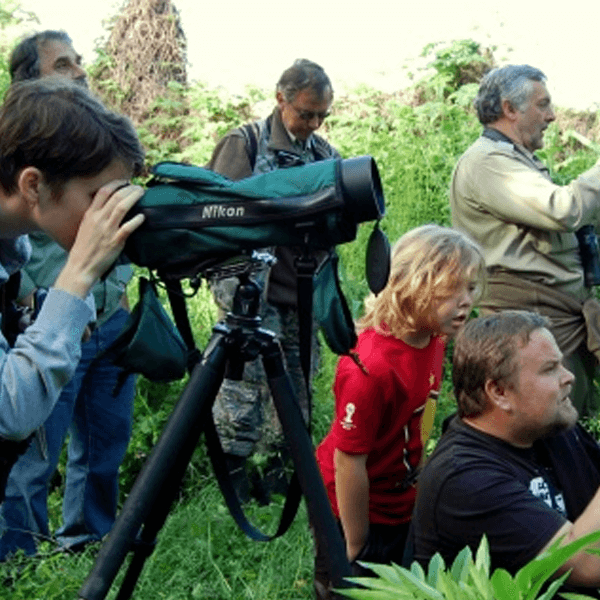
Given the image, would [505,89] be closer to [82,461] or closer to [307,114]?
[307,114]

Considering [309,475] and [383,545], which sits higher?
[309,475]

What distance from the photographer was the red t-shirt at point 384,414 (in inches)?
123

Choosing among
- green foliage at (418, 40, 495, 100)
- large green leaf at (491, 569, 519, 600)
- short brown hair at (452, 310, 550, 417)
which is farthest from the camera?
green foliage at (418, 40, 495, 100)

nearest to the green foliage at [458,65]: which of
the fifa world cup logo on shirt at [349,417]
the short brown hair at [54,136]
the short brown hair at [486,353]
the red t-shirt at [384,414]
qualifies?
the red t-shirt at [384,414]

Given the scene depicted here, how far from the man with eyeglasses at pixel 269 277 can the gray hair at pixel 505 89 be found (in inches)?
25.9

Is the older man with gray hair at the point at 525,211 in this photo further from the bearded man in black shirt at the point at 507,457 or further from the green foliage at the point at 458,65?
the green foliage at the point at 458,65

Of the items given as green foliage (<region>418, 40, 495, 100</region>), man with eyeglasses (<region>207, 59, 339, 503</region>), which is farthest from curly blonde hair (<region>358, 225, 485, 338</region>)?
green foliage (<region>418, 40, 495, 100</region>)

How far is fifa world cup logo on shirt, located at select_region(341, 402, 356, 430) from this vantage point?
3.12 metres

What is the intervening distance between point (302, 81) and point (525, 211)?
3.34 feet

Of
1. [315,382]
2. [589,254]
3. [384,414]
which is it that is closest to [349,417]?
[384,414]

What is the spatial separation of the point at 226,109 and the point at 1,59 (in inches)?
74.9

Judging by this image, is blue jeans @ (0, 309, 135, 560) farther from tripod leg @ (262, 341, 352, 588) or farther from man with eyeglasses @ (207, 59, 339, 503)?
tripod leg @ (262, 341, 352, 588)

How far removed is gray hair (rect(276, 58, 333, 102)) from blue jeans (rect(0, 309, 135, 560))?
3.81ft

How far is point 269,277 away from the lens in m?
4.93
